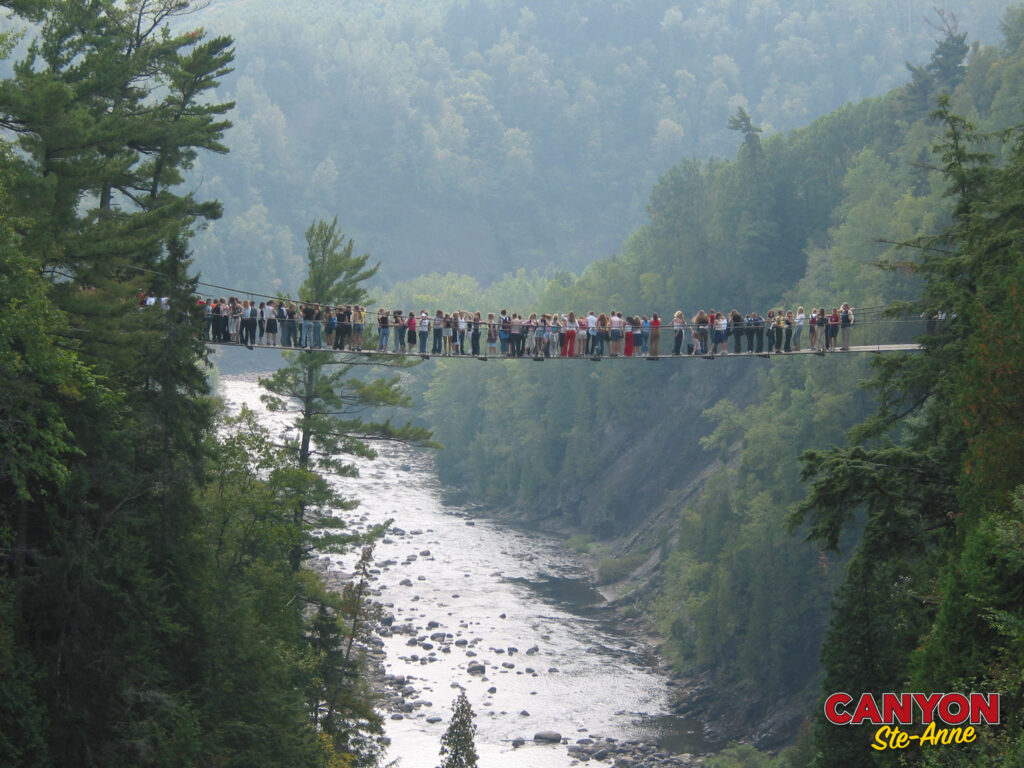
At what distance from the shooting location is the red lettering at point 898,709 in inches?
596

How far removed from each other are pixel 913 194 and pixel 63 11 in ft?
160

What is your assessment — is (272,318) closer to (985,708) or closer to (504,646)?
(985,708)

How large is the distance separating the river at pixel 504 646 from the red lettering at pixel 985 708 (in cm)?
2615

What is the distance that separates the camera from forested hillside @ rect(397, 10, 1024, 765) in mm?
18547

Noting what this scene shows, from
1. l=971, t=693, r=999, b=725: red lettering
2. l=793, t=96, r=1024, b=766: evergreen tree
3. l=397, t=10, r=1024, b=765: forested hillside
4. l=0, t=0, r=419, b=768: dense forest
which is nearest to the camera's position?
l=971, t=693, r=999, b=725: red lettering

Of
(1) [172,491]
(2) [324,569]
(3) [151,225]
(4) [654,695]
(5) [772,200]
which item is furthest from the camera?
(5) [772,200]

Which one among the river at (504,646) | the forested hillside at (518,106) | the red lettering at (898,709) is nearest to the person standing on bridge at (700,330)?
the red lettering at (898,709)

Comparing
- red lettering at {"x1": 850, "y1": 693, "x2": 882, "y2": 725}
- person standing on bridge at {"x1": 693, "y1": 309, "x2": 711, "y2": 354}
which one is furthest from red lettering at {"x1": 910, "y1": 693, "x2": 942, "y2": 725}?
person standing on bridge at {"x1": 693, "y1": 309, "x2": 711, "y2": 354}

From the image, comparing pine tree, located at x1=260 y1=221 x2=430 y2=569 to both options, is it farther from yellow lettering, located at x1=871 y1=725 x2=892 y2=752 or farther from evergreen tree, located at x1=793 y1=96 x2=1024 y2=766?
yellow lettering, located at x1=871 y1=725 x2=892 y2=752

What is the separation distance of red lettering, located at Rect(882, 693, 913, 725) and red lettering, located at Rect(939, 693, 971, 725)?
107 centimetres

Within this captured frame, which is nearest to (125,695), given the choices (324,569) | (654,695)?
(654,695)

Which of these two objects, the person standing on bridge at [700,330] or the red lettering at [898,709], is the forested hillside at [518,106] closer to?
the person standing on bridge at [700,330]

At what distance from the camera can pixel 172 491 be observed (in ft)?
67.9

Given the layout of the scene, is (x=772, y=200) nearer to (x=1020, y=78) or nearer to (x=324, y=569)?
(x=1020, y=78)
